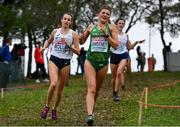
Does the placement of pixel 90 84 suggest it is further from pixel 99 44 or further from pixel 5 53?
pixel 5 53

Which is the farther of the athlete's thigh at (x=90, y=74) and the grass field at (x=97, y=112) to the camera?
the grass field at (x=97, y=112)

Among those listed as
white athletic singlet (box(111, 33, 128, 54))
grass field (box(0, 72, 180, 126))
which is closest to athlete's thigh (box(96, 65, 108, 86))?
grass field (box(0, 72, 180, 126))

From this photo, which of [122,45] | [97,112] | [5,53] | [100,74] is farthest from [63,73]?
[5,53]

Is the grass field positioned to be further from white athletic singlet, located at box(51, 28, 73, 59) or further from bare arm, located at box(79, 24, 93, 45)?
bare arm, located at box(79, 24, 93, 45)

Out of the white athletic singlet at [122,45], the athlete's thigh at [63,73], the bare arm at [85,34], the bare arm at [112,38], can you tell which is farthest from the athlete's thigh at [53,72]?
the white athletic singlet at [122,45]

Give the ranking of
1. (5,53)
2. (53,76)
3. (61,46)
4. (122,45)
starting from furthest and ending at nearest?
(5,53) → (122,45) → (61,46) → (53,76)

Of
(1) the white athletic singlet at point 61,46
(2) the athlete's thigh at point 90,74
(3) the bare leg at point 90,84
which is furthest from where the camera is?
(1) the white athletic singlet at point 61,46

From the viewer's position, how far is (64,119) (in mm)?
10148

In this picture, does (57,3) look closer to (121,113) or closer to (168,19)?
(168,19)

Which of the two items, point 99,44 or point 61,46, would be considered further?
point 61,46

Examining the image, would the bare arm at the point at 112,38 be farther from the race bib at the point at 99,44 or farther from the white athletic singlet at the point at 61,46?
the white athletic singlet at the point at 61,46

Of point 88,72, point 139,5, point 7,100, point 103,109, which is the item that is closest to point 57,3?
point 139,5

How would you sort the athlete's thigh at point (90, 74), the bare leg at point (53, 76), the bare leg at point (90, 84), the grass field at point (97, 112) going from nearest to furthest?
the bare leg at point (90, 84) < the athlete's thigh at point (90, 74) < the grass field at point (97, 112) < the bare leg at point (53, 76)

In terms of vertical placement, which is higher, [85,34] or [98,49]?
[85,34]
